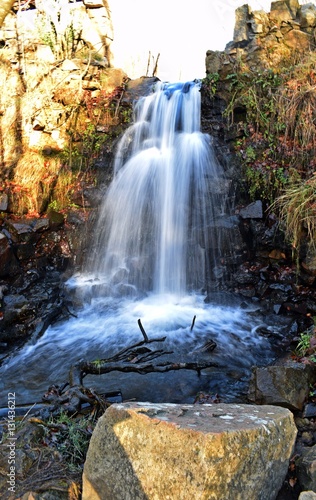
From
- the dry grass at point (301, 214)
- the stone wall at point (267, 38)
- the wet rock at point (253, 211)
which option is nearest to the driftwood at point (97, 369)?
the dry grass at point (301, 214)

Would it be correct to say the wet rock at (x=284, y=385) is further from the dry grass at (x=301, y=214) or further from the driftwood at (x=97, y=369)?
the dry grass at (x=301, y=214)

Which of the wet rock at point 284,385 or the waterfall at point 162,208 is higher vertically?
the waterfall at point 162,208

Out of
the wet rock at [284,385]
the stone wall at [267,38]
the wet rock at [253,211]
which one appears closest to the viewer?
the wet rock at [284,385]

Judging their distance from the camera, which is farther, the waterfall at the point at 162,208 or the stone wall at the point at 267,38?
the stone wall at the point at 267,38

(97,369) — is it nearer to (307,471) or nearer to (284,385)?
(284,385)

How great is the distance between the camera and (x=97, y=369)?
13.3 feet

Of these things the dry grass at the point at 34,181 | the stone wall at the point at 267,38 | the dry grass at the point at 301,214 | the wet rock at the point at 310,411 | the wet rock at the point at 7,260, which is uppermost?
the stone wall at the point at 267,38

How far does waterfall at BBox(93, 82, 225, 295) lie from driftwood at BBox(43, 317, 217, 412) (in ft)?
7.85

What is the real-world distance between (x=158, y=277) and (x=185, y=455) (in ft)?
18.0

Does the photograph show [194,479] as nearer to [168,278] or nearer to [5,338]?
[5,338]

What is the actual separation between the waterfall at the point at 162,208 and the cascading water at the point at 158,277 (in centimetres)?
2

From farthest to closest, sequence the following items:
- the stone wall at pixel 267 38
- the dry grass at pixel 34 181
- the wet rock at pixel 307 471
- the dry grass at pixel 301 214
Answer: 1. the stone wall at pixel 267 38
2. the dry grass at pixel 34 181
3. the dry grass at pixel 301 214
4. the wet rock at pixel 307 471

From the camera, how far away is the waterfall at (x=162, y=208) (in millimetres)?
7297

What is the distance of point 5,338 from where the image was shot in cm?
569
